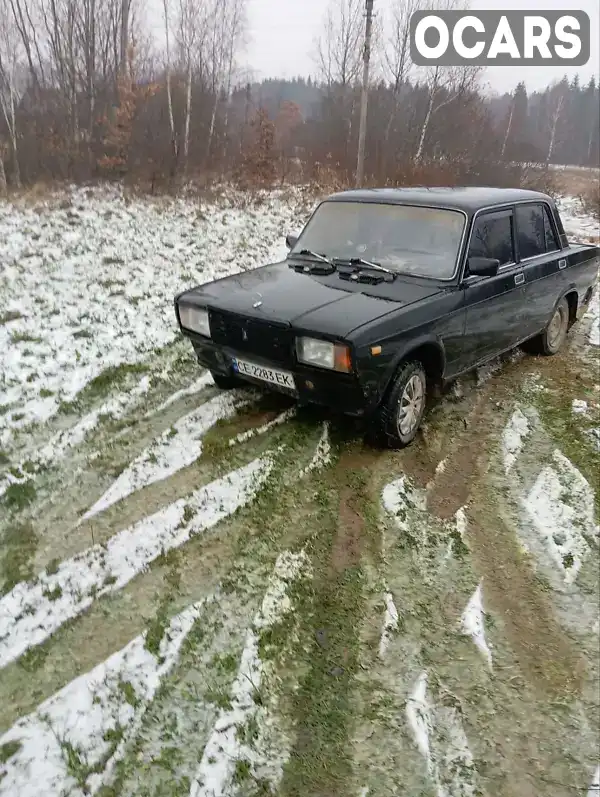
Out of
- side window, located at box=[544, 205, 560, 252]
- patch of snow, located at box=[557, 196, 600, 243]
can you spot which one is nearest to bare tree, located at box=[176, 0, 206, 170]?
patch of snow, located at box=[557, 196, 600, 243]

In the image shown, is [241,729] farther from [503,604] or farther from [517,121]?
[517,121]

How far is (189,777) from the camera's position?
2086 mm

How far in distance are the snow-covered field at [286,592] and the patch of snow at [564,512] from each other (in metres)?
0.02

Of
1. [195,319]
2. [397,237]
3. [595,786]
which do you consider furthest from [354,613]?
[397,237]

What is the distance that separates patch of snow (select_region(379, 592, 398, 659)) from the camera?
2.62 m

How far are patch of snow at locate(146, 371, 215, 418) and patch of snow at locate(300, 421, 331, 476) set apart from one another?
136 cm

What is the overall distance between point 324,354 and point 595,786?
8.13ft

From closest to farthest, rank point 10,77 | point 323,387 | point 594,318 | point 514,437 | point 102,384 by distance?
point 323,387 < point 514,437 < point 102,384 < point 594,318 < point 10,77

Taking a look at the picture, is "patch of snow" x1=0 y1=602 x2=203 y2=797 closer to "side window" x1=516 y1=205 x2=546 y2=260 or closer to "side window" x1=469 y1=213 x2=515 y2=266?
"side window" x1=469 y1=213 x2=515 y2=266

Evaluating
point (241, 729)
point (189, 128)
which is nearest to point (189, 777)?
point (241, 729)

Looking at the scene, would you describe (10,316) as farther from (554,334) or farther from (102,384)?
(554,334)

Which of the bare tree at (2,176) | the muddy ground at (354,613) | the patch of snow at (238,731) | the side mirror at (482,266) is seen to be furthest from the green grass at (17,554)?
the bare tree at (2,176)

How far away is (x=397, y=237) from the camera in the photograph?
15.0 ft

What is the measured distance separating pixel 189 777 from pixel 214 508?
5.26 ft
